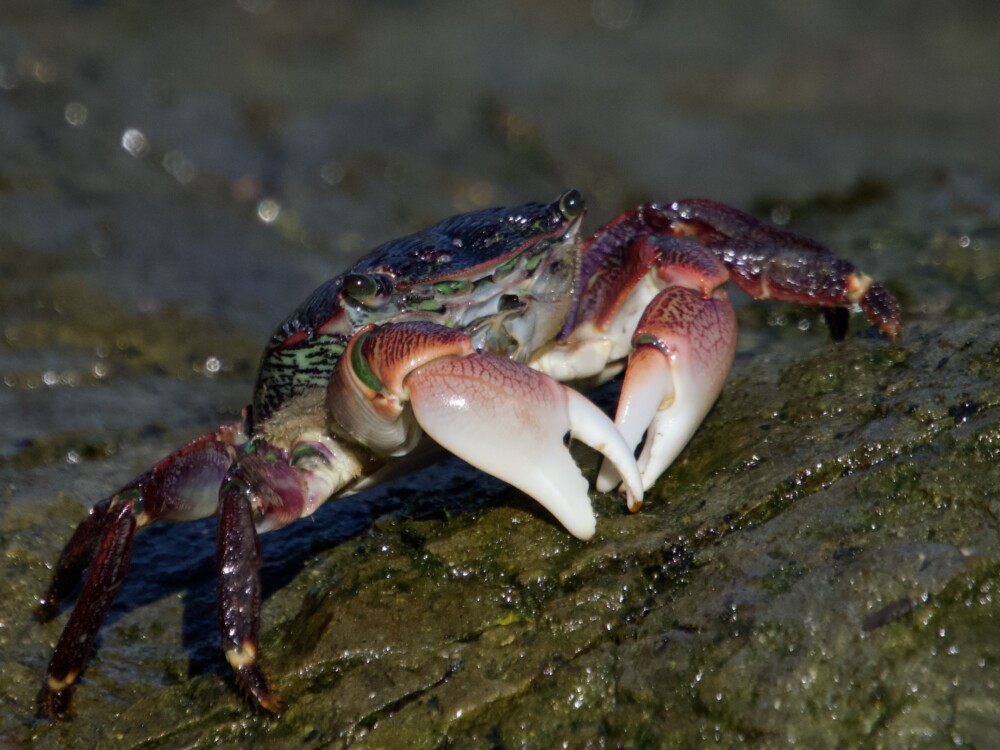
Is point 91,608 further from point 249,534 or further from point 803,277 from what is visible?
point 803,277

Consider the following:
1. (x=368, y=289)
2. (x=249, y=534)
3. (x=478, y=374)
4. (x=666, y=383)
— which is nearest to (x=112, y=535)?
(x=249, y=534)

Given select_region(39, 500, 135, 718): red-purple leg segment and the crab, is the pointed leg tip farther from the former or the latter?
select_region(39, 500, 135, 718): red-purple leg segment

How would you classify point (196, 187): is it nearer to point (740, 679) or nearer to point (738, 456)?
point (738, 456)

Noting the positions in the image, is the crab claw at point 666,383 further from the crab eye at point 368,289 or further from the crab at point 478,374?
the crab eye at point 368,289

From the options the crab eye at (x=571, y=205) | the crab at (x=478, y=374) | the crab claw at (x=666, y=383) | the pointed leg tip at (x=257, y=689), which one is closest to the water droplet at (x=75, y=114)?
the crab at (x=478, y=374)

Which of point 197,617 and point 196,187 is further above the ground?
point 197,617

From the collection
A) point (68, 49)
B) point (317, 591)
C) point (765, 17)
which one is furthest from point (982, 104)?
point (317, 591)
